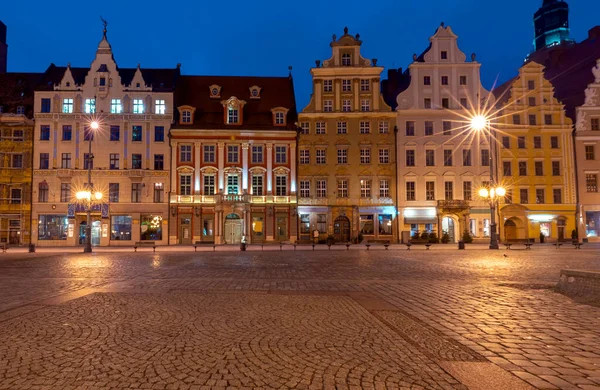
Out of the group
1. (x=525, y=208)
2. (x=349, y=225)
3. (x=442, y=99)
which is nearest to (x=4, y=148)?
(x=349, y=225)

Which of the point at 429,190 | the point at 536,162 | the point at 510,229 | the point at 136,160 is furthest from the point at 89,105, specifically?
the point at 536,162

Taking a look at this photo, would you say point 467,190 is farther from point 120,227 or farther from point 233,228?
point 120,227

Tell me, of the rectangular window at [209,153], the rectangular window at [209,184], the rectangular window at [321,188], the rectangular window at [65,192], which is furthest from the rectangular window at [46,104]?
the rectangular window at [321,188]

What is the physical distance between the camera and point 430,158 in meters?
49.3

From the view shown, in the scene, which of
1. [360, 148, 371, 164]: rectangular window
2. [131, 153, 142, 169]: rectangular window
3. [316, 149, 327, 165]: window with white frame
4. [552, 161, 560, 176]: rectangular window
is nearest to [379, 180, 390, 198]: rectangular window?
[360, 148, 371, 164]: rectangular window

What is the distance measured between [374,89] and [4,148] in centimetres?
3954

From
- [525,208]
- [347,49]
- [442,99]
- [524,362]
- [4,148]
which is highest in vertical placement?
[347,49]

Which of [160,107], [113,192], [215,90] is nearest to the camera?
[113,192]

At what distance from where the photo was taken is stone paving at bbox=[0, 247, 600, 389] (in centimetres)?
486

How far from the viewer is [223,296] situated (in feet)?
35.1

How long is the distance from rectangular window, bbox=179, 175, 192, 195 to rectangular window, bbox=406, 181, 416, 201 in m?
23.3

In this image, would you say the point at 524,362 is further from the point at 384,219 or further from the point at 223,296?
the point at 384,219

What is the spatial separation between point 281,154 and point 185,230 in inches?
513

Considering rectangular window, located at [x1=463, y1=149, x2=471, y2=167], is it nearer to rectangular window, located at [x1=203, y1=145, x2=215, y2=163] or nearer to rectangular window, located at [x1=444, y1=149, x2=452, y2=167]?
rectangular window, located at [x1=444, y1=149, x2=452, y2=167]
